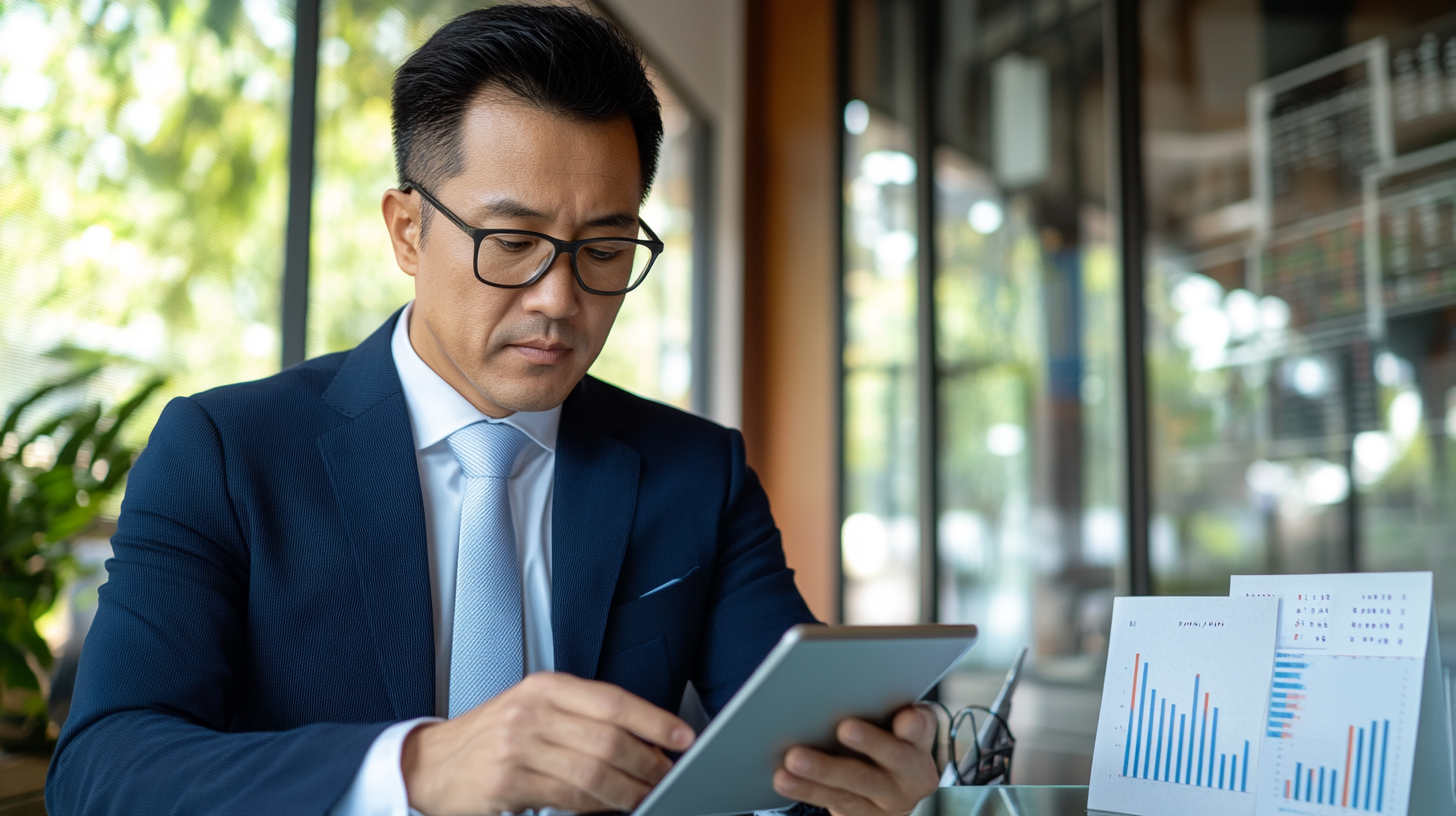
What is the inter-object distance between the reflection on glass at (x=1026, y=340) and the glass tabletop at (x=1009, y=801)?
246 cm

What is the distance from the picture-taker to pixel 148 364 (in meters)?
2.07

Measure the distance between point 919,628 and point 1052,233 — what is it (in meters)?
3.43

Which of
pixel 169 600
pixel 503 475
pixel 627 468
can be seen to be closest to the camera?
pixel 169 600

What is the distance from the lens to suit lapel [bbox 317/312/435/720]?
1.20 meters

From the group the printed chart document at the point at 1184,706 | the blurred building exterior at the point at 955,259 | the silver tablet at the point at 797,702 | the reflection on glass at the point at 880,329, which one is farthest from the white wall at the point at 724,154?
the silver tablet at the point at 797,702

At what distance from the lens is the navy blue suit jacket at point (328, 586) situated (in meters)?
0.97

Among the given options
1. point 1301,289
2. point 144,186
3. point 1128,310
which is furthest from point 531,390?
point 1301,289

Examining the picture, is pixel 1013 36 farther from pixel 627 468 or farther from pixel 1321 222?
pixel 627 468

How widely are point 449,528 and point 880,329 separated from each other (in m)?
3.28

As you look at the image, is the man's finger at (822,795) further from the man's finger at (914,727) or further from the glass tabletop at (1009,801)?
the glass tabletop at (1009,801)

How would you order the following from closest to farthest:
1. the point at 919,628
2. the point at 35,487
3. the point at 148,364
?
the point at 919,628, the point at 35,487, the point at 148,364

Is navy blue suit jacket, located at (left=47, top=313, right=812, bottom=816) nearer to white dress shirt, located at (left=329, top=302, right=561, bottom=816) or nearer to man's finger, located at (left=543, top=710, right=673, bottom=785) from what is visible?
white dress shirt, located at (left=329, top=302, right=561, bottom=816)

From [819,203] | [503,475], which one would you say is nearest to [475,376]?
[503,475]

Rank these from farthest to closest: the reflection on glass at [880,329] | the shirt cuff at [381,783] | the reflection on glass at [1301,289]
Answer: the reflection on glass at [880,329], the reflection on glass at [1301,289], the shirt cuff at [381,783]
